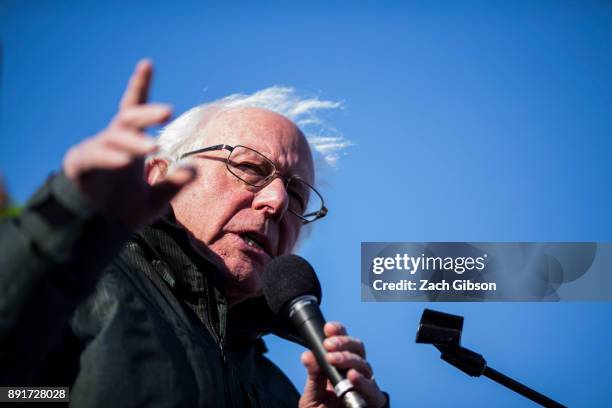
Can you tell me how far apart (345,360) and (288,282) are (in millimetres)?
399

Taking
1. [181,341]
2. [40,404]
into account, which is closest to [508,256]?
[181,341]

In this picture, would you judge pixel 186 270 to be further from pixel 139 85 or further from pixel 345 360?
pixel 139 85

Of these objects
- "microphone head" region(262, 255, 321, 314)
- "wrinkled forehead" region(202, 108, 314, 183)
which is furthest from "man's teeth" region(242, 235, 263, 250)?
"microphone head" region(262, 255, 321, 314)

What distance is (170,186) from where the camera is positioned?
1042 mm

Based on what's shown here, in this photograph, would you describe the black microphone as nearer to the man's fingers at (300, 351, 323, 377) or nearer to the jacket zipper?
the man's fingers at (300, 351, 323, 377)

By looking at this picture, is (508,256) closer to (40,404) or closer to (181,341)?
(181,341)

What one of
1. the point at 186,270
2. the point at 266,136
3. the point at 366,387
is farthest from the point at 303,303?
the point at 266,136

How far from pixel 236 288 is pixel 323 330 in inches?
36.4

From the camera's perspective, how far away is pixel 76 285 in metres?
1.02

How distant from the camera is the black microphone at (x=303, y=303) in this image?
1.41 metres

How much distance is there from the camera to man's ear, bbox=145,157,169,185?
274 centimetres

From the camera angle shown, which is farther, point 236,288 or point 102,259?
point 236,288

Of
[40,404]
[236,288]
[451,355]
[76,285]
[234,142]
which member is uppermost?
[234,142]

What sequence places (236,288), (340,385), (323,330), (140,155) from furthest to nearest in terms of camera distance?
(236,288)
(323,330)
(340,385)
(140,155)
